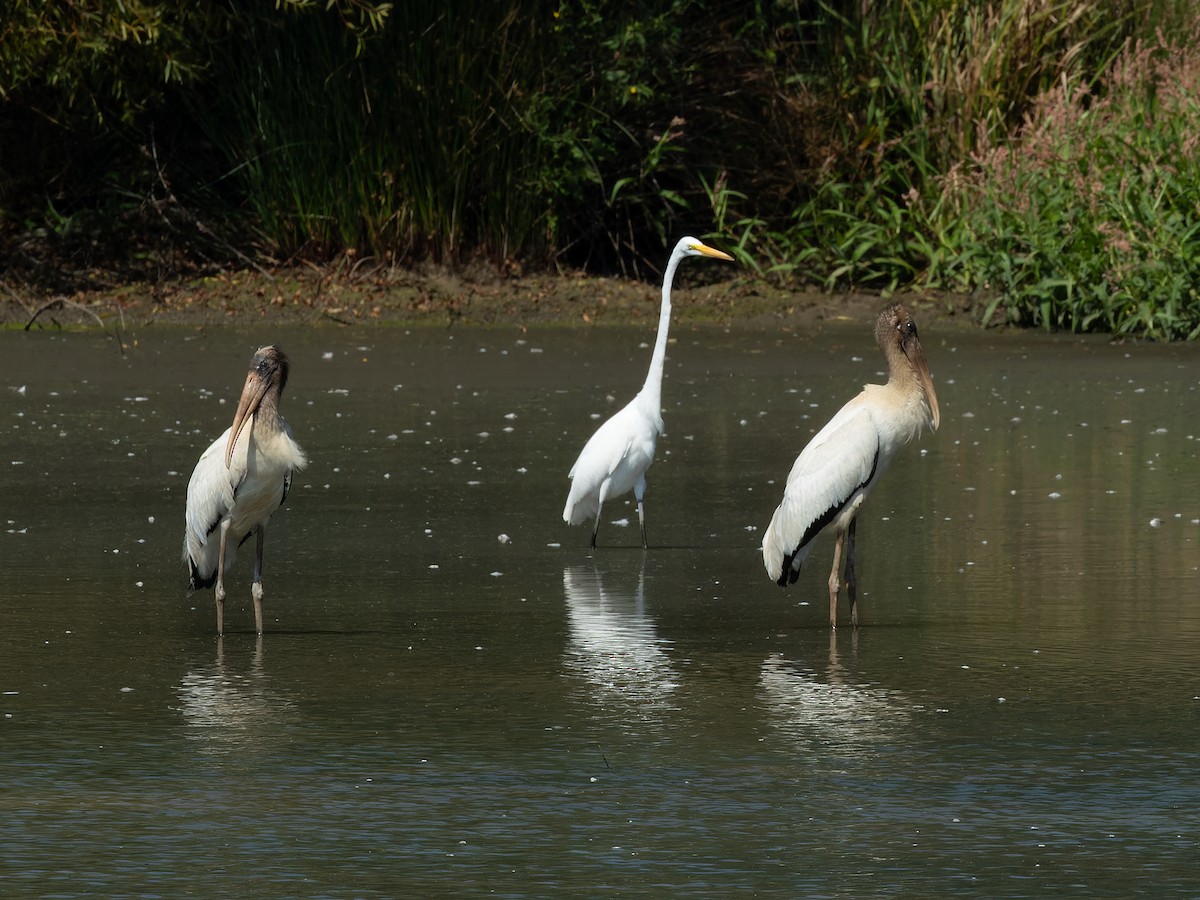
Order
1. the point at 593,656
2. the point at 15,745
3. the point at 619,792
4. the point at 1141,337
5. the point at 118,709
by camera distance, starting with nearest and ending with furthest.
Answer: the point at 619,792, the point at 15,745, the point at 118,709, the point at 593,656, the point at 1141,337

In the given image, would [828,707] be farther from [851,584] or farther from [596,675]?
[851,584]

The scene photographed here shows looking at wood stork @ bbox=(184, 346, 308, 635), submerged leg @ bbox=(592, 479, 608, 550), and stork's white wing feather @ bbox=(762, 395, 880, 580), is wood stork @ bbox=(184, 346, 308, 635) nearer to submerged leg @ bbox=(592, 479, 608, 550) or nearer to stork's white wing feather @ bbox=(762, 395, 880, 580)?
stork's white wing feather @ bbox=(762, 395, 880, 580)

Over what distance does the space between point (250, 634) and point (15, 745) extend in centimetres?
162

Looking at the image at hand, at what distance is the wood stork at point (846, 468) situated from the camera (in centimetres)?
757

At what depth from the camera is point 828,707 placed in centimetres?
620

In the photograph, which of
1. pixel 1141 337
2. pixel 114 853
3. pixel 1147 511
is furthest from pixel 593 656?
pixel 1141 337

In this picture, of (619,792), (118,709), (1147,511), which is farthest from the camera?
(1147,511)

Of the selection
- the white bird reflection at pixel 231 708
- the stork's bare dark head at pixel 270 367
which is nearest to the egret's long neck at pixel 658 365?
the stork's bare dark head at pixel 270 367

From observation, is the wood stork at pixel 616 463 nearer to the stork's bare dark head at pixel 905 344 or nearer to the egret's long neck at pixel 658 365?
the egret's long neck at pixel 658 365

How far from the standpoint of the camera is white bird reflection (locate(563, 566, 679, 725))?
246 inches

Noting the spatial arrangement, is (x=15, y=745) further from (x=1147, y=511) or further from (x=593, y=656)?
(x=1147, y=511)

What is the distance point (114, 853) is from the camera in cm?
480

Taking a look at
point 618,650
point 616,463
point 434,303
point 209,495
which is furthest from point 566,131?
point 618,650

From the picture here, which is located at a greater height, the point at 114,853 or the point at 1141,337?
the point at 1141,337
